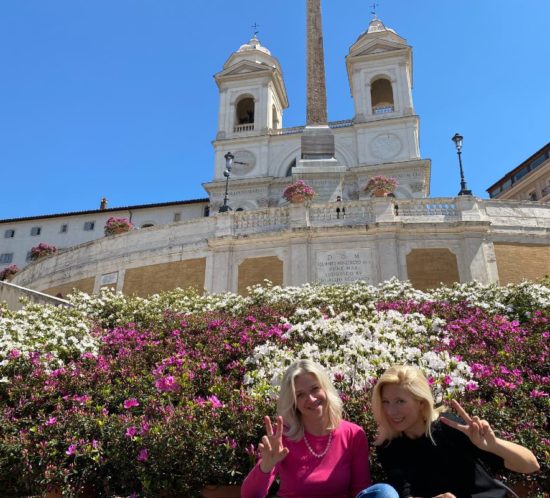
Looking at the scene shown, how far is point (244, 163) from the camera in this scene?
146ft

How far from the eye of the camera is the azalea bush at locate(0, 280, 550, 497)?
471cm

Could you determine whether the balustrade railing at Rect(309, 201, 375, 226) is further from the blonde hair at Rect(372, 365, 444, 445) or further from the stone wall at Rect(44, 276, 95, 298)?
the blonde hair at Rect(372, 365, 444, 445)

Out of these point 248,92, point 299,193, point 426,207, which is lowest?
point 426,207

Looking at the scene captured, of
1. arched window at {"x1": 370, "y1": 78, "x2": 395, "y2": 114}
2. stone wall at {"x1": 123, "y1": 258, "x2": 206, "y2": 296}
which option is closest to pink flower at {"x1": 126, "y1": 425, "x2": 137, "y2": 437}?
stone wall at {"x1": 123, "y1": 258, "x2": 206, "y2": 296}

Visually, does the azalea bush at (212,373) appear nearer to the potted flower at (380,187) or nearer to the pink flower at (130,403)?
the pink flower at (130,403)

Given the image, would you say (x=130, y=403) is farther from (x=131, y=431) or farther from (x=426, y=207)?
(x=426, y=207)

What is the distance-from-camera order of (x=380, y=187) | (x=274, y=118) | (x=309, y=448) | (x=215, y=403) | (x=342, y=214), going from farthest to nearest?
(x=274, y=118) → (x=380, y=187) → (x=342, y=214) → (x=215, y=403) → (x=309, y=448)

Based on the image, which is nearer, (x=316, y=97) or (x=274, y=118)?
(x=316, y=97)

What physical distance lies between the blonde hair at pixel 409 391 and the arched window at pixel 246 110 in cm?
4833

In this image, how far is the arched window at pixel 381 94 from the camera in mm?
48281

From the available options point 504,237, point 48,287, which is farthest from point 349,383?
point 48,287

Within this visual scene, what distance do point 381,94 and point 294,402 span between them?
164ft

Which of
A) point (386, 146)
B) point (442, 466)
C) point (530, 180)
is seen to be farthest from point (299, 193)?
point (530, 180)

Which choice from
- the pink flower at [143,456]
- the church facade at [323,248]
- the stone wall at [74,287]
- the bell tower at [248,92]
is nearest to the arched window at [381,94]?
the bell tower at [248,92]
